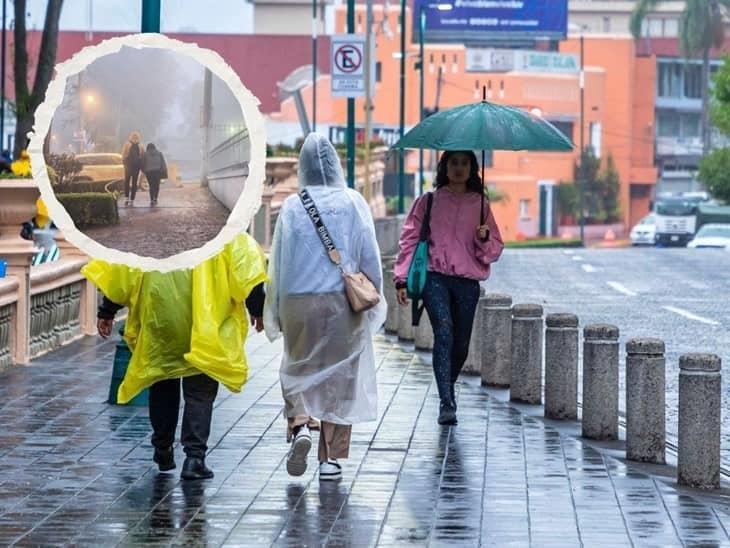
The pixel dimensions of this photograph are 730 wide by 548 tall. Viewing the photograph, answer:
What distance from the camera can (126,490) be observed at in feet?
31.0

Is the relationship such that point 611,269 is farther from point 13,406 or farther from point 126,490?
point 126,490

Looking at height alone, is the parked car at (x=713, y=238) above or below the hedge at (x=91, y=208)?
below

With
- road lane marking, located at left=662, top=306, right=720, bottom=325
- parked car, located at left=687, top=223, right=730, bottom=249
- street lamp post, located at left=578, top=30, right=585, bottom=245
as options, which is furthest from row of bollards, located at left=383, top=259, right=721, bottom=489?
street lamp post, located at left=578, top=30, right=585, bottom=245

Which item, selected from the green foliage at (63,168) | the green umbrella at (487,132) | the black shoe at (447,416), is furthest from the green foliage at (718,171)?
the green foliage at (63,168)

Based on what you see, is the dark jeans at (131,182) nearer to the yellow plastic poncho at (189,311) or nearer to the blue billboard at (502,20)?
the yellow plastic poncho at (189,311)

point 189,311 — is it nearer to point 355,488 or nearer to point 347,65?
point 355,488

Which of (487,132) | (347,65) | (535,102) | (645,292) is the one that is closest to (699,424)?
(487,132)

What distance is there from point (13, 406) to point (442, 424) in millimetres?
2911

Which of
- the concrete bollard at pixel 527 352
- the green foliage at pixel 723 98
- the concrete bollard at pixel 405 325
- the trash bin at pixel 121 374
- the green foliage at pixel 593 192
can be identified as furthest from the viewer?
the green foliage at pixel 593 192

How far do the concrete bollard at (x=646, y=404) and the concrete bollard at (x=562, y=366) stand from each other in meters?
1.58

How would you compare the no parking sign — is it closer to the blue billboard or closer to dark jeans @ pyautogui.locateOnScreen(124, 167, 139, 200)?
dark jeans @ pyautogui.locateOnScreen(124, 167, 139, 200)

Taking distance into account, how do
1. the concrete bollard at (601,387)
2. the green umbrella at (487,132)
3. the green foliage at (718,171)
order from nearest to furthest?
the concrete bollard at (601,387) → the green umbrella at (487,132) → the green foliage at (718,171)

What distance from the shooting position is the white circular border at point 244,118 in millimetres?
8617

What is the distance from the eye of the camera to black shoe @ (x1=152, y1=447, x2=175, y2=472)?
392 inches
